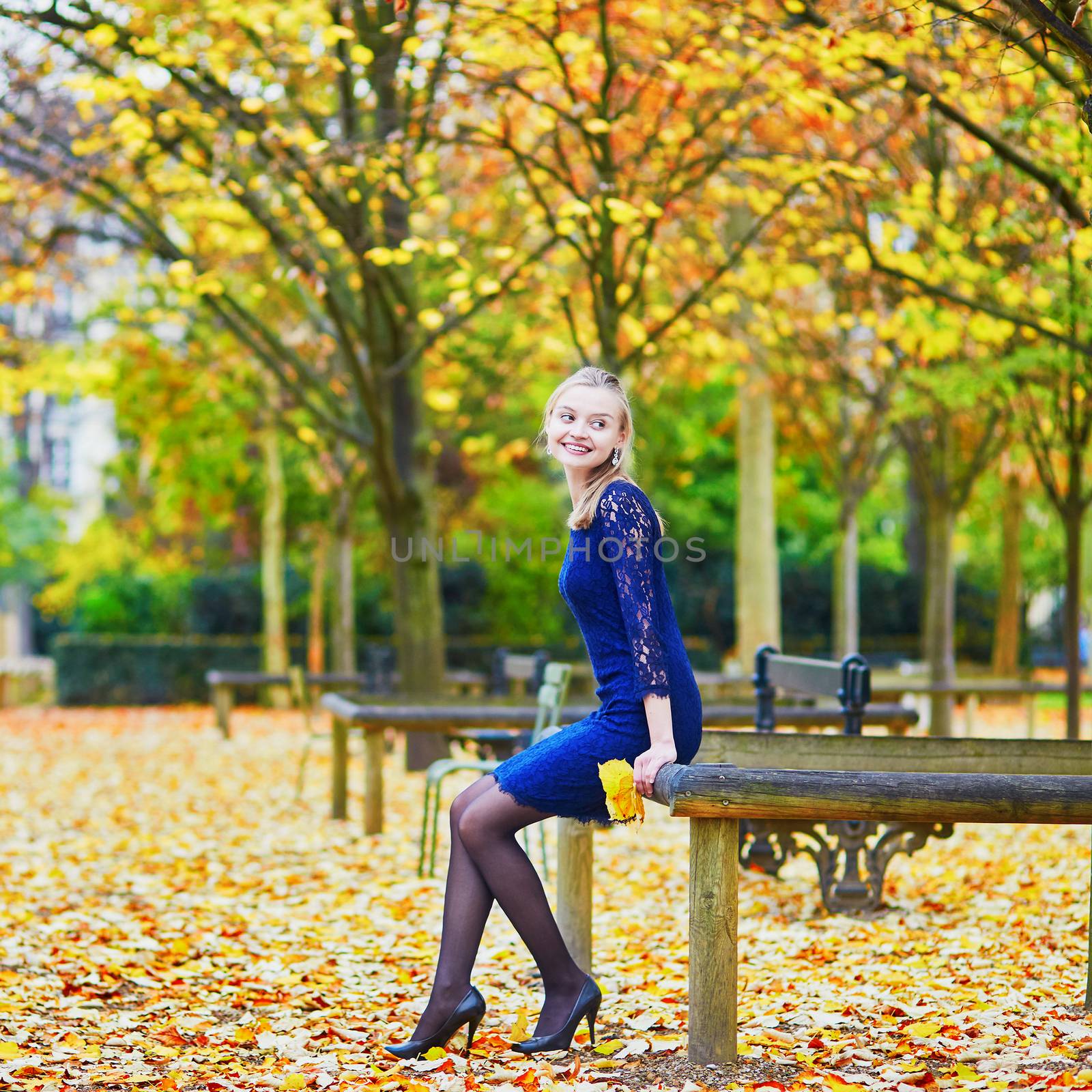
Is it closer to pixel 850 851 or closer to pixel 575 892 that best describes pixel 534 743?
pixel 575 892

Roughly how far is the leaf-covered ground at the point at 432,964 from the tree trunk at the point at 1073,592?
0.95 m

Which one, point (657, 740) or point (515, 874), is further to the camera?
point (515, 874)

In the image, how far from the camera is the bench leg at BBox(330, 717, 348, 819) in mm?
9267

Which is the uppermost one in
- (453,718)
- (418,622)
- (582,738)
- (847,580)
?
(847,580)

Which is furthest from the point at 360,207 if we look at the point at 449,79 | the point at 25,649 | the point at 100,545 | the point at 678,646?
the point at 25,649

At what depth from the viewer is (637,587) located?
3.80 meters

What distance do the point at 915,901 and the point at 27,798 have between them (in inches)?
274

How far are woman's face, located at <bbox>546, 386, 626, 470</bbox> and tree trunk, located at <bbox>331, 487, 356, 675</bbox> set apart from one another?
12.9 metres

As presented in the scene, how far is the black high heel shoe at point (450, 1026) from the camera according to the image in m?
3.98

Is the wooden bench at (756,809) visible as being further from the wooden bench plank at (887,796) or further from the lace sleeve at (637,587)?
the lace sleeve at (637,587)

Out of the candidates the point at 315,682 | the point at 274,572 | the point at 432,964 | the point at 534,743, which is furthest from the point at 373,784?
the point at 274,572

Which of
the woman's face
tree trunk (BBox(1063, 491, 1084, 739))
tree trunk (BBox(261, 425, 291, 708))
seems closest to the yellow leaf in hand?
the woman's face

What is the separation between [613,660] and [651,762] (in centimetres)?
31

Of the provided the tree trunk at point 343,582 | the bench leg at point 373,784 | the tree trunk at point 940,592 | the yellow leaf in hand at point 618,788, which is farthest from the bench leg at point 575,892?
the tree trunk at point 343,582
